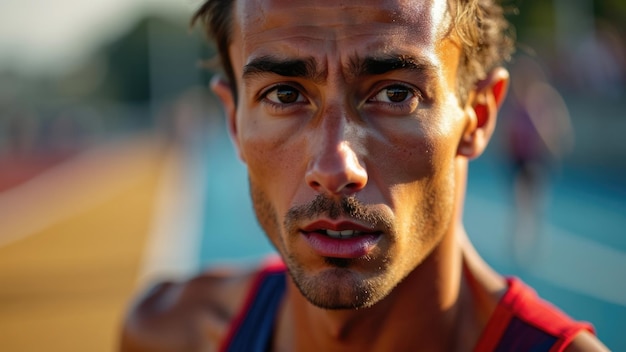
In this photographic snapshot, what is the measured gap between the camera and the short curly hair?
8.30 feet

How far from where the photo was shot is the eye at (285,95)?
240 cm

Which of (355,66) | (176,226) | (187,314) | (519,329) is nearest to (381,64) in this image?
(355,66)

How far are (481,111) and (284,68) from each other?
798mm

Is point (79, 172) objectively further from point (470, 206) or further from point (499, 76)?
point (499, 76)

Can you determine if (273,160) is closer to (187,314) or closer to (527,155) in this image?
(187,314)

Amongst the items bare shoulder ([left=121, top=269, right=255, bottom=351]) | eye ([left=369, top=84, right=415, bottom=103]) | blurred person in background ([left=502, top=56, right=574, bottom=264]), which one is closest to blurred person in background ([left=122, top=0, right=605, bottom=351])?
eye ([left=369, top=84, right=415, bottom=103])

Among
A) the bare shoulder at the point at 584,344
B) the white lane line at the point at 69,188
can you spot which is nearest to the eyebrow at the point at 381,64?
the bare shoulder at the point at 584,344

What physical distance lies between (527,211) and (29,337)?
22.0 feet

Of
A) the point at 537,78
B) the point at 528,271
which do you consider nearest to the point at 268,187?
the point at 528,271

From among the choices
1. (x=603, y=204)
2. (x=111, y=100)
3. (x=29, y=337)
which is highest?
(x=603, y=204)

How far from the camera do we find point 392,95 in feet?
7.63

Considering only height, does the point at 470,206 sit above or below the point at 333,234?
below

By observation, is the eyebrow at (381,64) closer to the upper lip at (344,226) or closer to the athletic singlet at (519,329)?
→ the upper lip at (344,226)

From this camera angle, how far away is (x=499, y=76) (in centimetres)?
281
